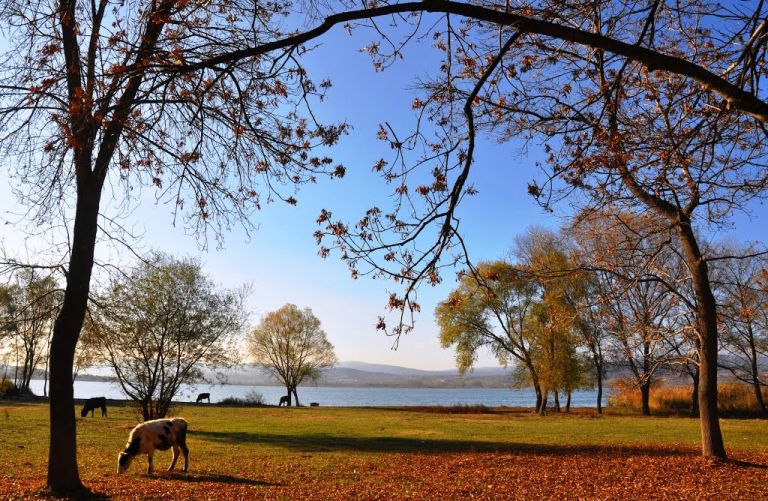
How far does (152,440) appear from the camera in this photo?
14656 mm

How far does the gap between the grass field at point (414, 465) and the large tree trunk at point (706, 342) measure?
0.79m

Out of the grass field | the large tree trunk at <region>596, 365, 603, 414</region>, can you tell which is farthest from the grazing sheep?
the large tree trunk at <region>596, 365, 603, 414</region>

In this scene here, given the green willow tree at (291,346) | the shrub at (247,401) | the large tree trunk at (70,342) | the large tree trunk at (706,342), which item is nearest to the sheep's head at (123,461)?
the large tree trunk at (70,342)

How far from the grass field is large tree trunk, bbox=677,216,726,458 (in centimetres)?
79

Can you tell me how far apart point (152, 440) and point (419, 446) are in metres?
10.4

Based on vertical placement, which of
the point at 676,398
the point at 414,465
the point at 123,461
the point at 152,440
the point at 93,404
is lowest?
the point at 93,404

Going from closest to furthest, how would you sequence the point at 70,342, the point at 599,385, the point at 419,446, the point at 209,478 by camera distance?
the point at 70,342, the point at 209,478, the point at 419,446, the point at 599,385

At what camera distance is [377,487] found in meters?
11.9

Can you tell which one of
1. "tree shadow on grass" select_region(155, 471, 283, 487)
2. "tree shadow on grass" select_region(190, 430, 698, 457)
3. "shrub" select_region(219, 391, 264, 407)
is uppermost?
"tree shadow on grass" select_region(155, 471, 283, 487)

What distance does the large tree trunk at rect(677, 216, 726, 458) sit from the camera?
47.9 ft

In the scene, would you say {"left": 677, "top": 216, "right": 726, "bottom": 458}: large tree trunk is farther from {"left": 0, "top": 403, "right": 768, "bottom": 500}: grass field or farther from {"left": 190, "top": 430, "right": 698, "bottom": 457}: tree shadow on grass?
{"left": 190, "top": 430, "right": 698, "bottom": 457}: tree shadow on grass

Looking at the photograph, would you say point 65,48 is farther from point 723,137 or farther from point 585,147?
point 723,137

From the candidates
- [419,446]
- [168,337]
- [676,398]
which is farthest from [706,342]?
[676,398]

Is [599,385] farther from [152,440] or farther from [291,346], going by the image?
[152,440]
